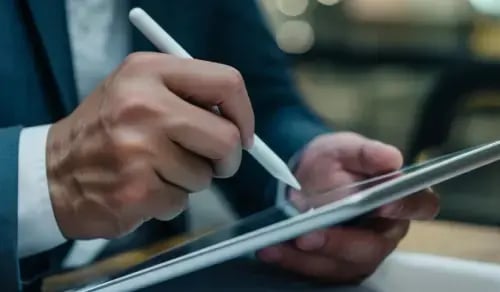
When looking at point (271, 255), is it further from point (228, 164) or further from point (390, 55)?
point (390, 55)

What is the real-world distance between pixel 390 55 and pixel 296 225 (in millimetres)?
855

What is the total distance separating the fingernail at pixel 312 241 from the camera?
468 millimetres

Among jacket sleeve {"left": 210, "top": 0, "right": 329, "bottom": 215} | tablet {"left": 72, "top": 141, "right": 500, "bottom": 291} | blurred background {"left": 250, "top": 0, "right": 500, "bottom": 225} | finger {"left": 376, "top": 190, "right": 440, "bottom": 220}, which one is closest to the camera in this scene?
tablet {"left": 72, "top": 141, "right": 500, "bottom": 291}

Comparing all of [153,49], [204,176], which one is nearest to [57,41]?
[153,49]

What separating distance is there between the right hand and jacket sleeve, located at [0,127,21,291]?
0.02 metres

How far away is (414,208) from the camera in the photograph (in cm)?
45

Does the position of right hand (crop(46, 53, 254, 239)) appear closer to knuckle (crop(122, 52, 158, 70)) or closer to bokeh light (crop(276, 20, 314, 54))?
knuckle (crop(122, 52, 158, 70))

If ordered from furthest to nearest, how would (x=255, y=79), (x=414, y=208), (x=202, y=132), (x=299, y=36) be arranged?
1. (x=299, y=36)
2. (x=255, y=79)
3. (x=414, y=208)
4. (x=202, y=132)

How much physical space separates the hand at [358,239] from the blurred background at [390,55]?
1.72 feet

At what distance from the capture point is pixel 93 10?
21.5 inches

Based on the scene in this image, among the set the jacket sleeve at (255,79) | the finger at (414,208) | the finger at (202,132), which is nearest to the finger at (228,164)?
the finger at (202,132)

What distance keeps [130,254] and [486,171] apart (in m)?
0.54

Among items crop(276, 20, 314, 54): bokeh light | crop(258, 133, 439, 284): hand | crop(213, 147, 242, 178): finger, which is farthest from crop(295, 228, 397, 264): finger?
crop(276, 20, 314, 54): bokeh light

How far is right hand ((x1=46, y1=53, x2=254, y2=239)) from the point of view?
354 mm
